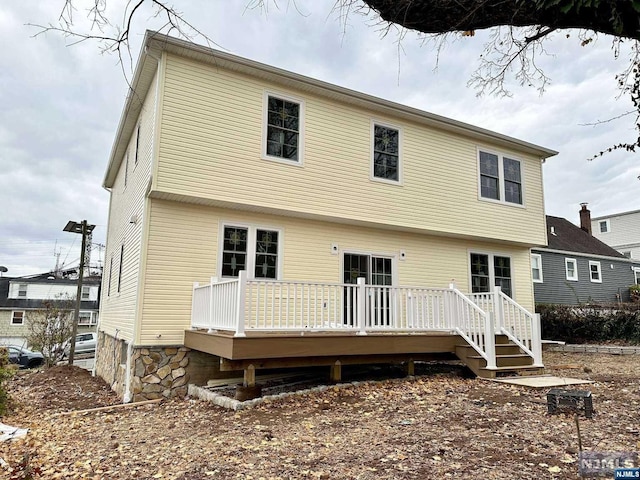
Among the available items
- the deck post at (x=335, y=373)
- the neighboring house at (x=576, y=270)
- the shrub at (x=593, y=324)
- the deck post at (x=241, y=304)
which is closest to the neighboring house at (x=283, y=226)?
the deck post at (x=241, y=304)

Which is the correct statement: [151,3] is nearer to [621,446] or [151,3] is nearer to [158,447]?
[158,447]

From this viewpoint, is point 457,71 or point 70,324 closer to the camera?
point 457,71

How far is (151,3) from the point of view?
10.7ft

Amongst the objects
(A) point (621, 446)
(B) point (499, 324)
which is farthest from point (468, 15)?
(B) point (499, 324)

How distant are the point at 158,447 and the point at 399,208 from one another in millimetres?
7443

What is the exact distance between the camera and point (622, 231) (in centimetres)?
3020

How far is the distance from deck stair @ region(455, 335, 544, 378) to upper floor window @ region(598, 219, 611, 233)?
27.5 meters

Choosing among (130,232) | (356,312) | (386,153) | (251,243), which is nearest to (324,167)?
(386,153)

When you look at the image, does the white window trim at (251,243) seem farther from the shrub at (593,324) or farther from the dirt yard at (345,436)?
the shrub at (593,324)

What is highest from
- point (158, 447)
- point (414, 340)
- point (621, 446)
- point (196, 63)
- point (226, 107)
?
point (196, 63)

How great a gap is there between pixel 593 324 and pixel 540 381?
29.4ft

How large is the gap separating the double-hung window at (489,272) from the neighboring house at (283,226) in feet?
0.22

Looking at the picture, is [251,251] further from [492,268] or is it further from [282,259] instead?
[492,268]

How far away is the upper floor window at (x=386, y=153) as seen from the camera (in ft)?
35.1
